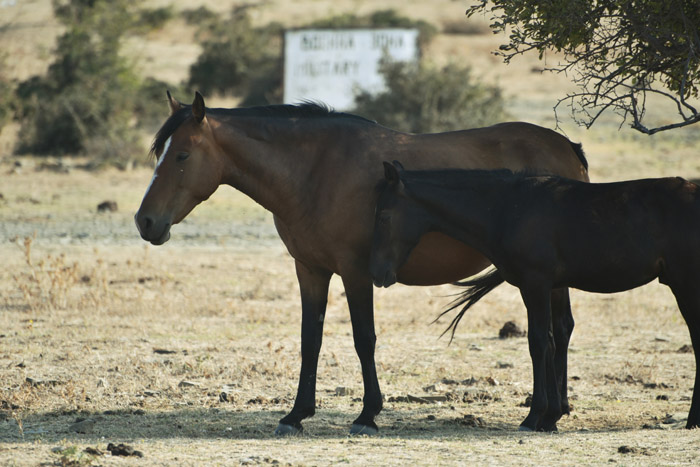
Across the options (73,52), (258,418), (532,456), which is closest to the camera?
(532,456)

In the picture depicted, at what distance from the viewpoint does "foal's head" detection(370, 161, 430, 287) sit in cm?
609

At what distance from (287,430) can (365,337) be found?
2.73ft

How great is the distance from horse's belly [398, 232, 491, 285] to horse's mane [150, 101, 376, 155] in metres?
1.06

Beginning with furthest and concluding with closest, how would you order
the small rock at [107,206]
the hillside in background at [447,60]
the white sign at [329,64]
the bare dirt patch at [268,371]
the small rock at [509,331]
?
the white sign at [329,64], the hillside in background at [447,60], the small rock at [107,206], the small rock at [509,331], the bare dirt patch at [268,371]

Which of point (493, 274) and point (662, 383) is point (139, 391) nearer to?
point (493, 274)

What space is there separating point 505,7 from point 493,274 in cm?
208

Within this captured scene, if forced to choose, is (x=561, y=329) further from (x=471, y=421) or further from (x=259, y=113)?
(x=259, y=113)

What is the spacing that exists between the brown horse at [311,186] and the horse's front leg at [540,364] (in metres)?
0.68

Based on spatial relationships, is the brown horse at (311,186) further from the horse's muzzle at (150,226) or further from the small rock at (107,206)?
the small rock at (107,206)

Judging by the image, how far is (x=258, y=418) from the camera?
Answer: 6820mm

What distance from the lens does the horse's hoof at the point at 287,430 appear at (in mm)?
6352

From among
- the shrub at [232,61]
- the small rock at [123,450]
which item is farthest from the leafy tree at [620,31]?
the shrub at [232,61]

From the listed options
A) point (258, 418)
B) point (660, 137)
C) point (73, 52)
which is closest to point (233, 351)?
point (258, 418)

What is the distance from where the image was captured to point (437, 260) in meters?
6.65
